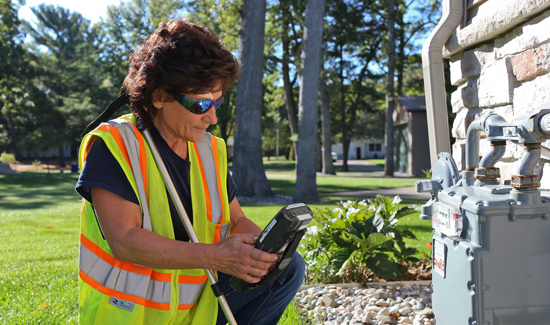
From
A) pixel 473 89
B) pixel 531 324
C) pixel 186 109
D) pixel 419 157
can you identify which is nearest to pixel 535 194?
pixel 531 324

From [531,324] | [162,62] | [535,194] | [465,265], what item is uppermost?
[162,62]

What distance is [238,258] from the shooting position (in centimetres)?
164

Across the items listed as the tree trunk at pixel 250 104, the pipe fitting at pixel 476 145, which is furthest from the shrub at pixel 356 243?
the tree trunk at pixel 250 104

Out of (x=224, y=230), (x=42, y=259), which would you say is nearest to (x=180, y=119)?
(x=224, y=230)

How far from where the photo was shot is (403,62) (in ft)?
69.7

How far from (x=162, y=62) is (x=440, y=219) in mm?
1489

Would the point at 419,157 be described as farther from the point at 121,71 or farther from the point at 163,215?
the point at 163,215

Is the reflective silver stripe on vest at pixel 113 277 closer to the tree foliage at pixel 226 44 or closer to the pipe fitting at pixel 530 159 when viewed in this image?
the pipe fitting at pixel 530 159

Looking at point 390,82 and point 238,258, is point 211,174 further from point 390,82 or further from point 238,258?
point 390,82

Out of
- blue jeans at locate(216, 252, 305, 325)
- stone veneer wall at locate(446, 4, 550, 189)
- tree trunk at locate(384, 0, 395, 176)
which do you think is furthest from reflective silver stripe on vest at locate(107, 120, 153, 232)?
tree trunk at locate(384, 0, 395, 176)

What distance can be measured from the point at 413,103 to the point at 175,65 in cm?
2373

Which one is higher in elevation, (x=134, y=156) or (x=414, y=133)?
(x=414, y=133)

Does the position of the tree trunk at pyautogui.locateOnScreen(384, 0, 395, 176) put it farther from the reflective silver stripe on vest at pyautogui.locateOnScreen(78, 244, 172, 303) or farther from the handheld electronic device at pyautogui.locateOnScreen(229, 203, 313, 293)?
the reflective silver stripe on vest at pyautogui.locateOnScreen(78, 244, 172, 303)

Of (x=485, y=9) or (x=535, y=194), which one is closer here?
(x=535, y=194)
